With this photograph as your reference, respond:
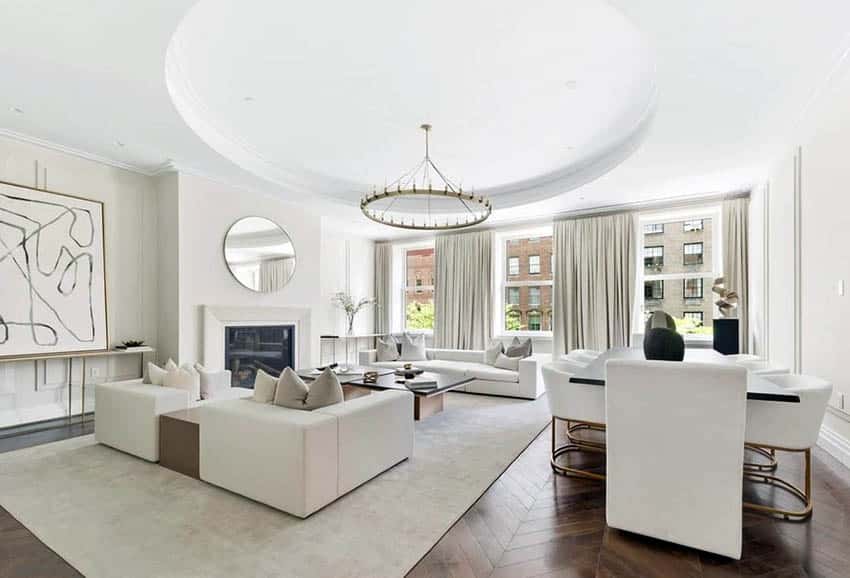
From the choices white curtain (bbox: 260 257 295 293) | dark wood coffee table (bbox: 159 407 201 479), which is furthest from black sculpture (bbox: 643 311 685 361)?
white curtain (bbox: 260 257 295 293)

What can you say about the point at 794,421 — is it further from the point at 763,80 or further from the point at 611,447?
the point at 763,80

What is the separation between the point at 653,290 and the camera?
21.2 feet

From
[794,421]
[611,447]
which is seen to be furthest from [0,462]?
[794,421]

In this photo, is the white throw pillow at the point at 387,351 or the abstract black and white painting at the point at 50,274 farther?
the white throw pillow at the point at 387,351

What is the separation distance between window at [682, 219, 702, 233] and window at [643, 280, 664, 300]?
0.85 meters

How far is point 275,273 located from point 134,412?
301cm

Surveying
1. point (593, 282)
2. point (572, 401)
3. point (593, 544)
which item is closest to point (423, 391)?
point (572, 401)

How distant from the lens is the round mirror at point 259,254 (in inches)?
217

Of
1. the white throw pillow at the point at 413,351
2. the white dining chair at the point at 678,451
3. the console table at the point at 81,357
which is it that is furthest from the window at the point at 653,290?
the console table at the point at 81,357

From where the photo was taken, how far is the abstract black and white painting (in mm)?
4012

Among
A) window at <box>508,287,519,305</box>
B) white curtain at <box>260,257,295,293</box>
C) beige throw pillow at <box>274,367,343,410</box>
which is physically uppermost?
white curtain at <box>260,257,295,293</box>

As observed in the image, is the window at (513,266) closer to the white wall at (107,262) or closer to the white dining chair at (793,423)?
the white dining chair at (793,423)

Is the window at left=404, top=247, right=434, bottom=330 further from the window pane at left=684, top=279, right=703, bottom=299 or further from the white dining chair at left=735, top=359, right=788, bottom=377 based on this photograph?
the white dining chair at left=735, top=359, right=788, bottom=377

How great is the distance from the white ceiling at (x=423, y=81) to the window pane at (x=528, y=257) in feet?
7.85
